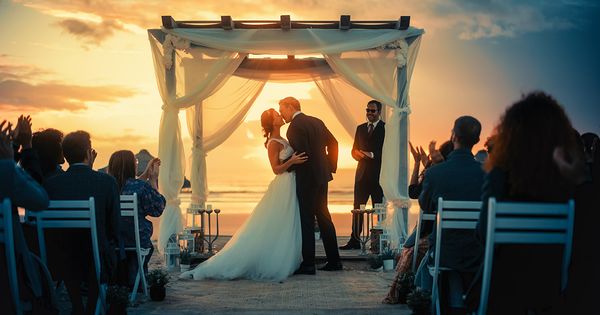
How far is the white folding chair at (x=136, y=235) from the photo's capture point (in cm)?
617

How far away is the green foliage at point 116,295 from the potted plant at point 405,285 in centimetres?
210

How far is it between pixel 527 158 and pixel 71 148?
289 centimetres

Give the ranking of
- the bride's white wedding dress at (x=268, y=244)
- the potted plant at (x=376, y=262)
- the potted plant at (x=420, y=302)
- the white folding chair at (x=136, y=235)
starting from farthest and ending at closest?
the potted plant at (x=376, y=262) → the bride's white wedding dress at (x=268, y=244) → the white folding chair at (x=136, y=235) → the potted plant at (x=420, y=302)

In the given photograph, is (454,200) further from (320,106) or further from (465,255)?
(320,106)

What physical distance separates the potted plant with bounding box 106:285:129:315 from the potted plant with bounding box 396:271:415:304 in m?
2.10

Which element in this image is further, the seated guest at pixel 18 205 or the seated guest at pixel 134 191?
the seated guest at pixel 134 191

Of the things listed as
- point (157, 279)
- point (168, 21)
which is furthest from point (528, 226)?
point (168, 21)

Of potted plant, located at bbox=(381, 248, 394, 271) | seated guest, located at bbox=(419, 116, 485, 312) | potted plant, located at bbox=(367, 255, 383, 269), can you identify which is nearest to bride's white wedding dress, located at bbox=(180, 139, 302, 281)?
potted plant, located at bbox=(367, 255, 383, 269)

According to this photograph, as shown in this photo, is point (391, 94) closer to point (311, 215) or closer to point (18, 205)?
point (311, 215)

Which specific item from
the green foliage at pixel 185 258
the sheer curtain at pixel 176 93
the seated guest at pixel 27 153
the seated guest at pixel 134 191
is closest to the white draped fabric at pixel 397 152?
the sheer curtain at pixel 176 93

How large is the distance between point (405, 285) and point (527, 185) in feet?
8.71

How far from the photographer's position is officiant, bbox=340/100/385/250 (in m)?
10.6

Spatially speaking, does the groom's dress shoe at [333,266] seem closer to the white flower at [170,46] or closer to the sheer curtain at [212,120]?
the sheer curtain at [212,120]

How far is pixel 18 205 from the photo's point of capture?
4055 millimetres
